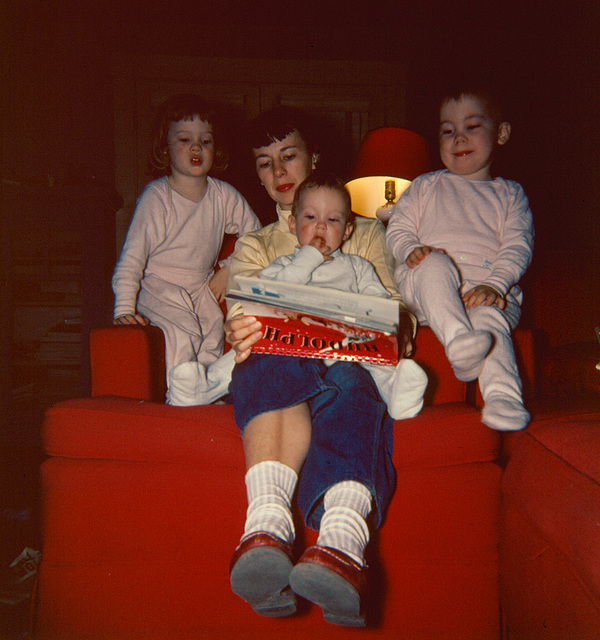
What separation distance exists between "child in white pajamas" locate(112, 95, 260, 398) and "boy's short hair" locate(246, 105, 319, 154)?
0.26m

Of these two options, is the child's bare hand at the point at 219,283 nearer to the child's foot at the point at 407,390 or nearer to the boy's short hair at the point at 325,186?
the boy's short hair at the point at 325,186

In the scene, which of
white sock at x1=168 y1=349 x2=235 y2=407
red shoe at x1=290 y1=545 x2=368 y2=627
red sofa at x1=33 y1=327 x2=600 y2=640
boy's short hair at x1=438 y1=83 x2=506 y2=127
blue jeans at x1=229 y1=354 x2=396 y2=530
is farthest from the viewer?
boy's short hair at x1=438 y1=83 x2=506 y2=127

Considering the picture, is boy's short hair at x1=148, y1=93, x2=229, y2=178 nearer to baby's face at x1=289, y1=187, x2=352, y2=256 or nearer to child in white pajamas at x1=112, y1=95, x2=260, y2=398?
child in white pajamas at x1=112, y1=95, x2=260, y2=398

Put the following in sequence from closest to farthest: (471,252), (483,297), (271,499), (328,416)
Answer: (271,499) → (328,416) → (483,297) → (471,252)

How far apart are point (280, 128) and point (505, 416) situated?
3.58ft

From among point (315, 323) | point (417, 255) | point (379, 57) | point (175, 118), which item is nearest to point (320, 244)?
point (417, 255)

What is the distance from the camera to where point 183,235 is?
5.28 ft

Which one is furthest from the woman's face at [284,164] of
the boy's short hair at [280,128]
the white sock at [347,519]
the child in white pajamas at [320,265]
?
the white sock at [347,519]

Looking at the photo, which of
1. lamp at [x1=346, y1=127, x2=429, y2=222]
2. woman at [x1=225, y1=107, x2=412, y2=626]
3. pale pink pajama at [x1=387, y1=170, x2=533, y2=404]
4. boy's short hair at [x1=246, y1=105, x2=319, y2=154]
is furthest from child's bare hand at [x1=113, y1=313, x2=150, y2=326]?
lamp at [x1=346, y1=127, x2=429, y2=222]

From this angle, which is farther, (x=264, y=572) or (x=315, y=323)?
(x=315, y=323)

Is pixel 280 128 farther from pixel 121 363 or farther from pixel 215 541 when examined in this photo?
pixel 215 541

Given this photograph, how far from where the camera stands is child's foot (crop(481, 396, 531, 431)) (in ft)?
2.80

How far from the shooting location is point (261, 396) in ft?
2.66

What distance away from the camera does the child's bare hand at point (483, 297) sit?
1075 mm
